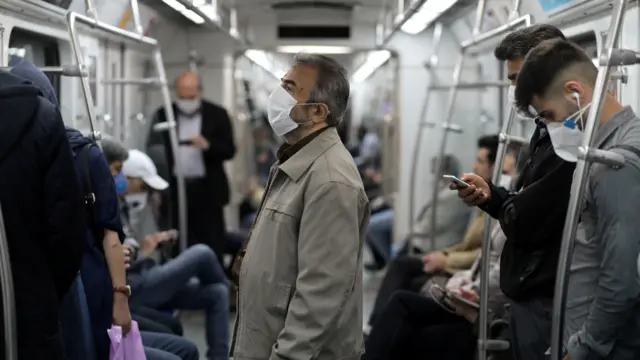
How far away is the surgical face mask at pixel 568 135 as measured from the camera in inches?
103

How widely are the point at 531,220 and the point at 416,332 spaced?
192cm

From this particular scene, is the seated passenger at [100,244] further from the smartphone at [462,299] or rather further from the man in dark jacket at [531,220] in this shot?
the smartphone at [462,299]

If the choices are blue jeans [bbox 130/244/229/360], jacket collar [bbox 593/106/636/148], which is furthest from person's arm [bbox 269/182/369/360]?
blue jeans [bbox 130/244/229/360]

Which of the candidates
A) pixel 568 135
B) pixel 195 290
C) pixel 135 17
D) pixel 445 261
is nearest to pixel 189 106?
pixel 135 17

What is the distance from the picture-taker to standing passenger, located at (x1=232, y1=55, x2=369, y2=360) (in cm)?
258

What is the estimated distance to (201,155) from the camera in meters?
7.14

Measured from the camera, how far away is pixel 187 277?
4973 mm

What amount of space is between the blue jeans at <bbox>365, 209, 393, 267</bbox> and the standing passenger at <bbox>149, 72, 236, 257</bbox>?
257 cm

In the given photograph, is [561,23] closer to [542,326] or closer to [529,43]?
[529,43]

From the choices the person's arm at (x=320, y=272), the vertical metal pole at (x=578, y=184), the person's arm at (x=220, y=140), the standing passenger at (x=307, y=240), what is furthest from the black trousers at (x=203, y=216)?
the vertical metal pole at (x=578, y=184)

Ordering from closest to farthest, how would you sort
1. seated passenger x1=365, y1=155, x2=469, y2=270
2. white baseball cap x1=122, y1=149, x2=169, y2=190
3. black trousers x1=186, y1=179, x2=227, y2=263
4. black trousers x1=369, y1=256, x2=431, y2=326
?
white baseball cap x1=122, y1=149, x2=169, y2=190, black trousers x1=369, y1=256, x2=431, y2=326, seated passenger x1=365, y1=155, x2=469, y2=270, black trousers x1=186, y1=179, x2=227, y2=263

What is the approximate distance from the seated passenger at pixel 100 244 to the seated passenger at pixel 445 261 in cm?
242

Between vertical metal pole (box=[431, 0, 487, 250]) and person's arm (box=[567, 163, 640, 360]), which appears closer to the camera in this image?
person's arm (box=[567, 163, 640, 360])

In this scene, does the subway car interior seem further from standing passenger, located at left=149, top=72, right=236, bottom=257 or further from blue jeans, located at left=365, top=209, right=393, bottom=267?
blue jeans, located at left=365, top=209, right=393, bottom=267
